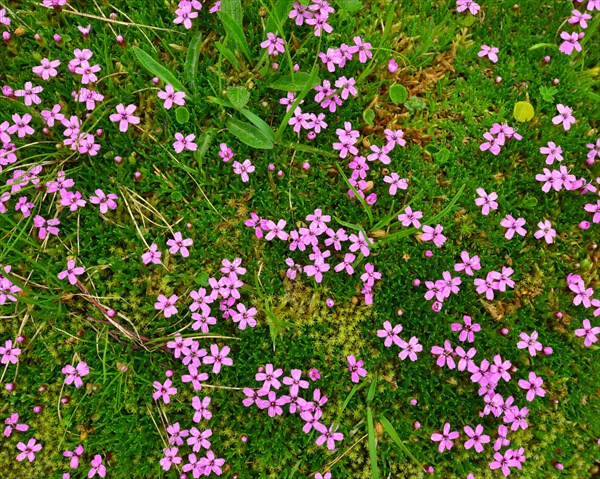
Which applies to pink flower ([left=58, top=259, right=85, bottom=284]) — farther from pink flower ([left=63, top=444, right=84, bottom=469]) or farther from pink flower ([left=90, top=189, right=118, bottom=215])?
pink flower ([left=63, top=444, right=84, bottom=469])

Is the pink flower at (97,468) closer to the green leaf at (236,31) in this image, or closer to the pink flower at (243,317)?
the pink flower at (243,317)

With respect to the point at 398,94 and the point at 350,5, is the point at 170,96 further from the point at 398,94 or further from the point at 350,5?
the point at 398,94

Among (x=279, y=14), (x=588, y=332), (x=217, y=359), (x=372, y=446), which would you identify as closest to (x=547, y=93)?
(x=588, y=332)

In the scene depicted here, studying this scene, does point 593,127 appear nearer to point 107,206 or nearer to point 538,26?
point 538,26

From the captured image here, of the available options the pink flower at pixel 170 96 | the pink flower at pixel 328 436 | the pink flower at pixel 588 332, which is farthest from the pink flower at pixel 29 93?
the pink flower at pixel 588 332

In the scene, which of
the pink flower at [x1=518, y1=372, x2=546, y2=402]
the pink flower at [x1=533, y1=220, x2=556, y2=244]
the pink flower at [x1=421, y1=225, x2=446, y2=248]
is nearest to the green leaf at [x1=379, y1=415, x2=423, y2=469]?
the pink flower at [x1=518, y1=372, x2=546, y2=402]

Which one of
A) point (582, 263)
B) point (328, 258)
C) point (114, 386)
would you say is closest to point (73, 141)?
point (114, 386)

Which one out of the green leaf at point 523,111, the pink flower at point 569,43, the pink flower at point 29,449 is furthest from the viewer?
the pink flower at point 569,43
